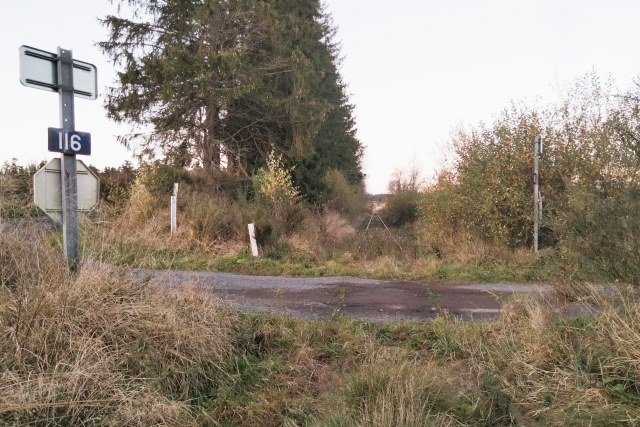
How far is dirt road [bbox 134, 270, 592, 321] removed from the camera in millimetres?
6082

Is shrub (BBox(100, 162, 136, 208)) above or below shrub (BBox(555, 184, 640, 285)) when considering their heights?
above

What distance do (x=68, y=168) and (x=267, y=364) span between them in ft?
9.66

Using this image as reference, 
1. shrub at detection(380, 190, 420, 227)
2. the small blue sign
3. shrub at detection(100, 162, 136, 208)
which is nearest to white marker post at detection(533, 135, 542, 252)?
the small blue sign

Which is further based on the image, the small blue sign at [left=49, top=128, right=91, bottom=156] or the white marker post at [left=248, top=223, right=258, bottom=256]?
the white marker post at [left=248, top=223, right=258, bottom=256]

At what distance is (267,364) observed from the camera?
4.42m

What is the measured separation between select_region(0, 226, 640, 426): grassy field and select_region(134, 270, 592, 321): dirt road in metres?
0.78

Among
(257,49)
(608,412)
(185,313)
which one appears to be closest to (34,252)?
(185,313)

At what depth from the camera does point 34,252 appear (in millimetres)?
5035

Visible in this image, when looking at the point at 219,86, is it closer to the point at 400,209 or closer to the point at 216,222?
the point at 216,222

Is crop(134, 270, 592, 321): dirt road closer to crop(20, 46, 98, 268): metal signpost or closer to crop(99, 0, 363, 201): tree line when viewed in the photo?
crop(20, 46, 98, 268): metal signpost

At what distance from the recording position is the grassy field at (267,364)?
328cm

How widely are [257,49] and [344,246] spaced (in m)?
10.4

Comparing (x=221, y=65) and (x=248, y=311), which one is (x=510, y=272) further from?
(x=221, y=65)

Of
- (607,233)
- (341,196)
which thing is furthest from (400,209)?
(607,233)
